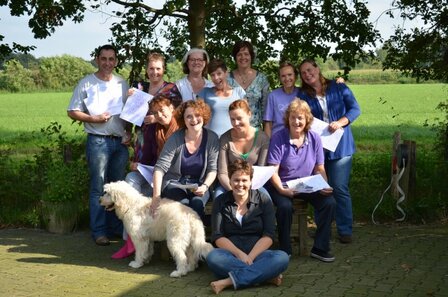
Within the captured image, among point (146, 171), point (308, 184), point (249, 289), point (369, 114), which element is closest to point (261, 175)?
point (308, 184)

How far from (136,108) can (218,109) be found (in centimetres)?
93

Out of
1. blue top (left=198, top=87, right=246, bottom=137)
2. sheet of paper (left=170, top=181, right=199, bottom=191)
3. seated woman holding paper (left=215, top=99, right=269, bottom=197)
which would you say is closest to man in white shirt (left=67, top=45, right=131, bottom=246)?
blue top (left=198, top=87, right=246, bottom=137)

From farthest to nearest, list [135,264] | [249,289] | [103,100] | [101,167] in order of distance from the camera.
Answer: [101,167], [103,100], [135,264], [249,289]

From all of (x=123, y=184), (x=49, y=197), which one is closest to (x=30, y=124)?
(x=49, y=197)

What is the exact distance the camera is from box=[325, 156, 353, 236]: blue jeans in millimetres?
8133

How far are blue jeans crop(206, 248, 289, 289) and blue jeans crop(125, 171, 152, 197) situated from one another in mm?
1520

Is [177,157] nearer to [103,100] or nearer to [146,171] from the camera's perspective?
[146,171]

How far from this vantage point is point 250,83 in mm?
8234

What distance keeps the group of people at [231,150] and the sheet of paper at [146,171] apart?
108 millimetres

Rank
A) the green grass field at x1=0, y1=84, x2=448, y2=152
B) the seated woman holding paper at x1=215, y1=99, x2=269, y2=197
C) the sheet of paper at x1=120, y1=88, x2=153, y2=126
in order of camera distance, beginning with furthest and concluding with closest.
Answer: the green grass field at x1=0, y1=84, x2=448, y2=152, the sheet of paper at x1=120, y1=88, x2=153, y2=126, the seated woman holding paper at x1=215, y1=99, x2=269, y2=197

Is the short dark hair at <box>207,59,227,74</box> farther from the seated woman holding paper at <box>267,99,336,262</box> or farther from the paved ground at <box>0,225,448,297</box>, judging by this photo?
the paved ground at <box>0,225,448,297</box>

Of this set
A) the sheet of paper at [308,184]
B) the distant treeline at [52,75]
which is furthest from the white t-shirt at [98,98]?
the distant treeline at [52,75]

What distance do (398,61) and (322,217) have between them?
13.6 ft

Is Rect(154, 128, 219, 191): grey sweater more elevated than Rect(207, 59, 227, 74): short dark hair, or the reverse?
Rect(207, 59, 227, 74): short dark hair
